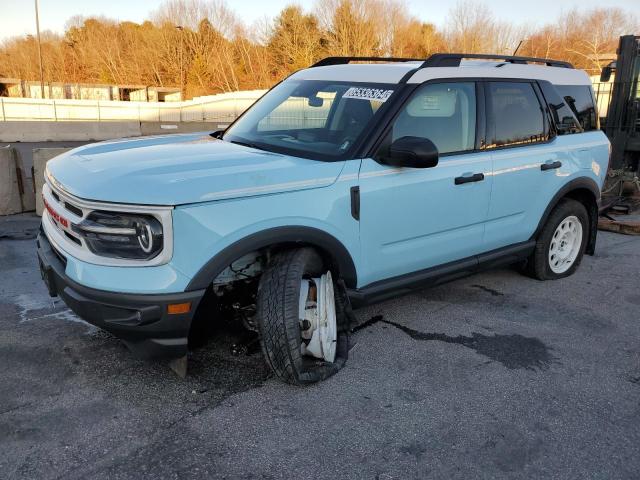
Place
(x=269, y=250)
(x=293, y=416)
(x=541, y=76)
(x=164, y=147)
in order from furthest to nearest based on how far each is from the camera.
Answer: (x=541, y=76)
(x=164, y=147)
(x=269, y=250)
(x=293, y=416)

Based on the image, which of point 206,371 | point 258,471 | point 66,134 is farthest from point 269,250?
point 66,134

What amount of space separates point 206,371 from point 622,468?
2.24 meters

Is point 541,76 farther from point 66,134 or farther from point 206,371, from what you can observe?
point 66,134

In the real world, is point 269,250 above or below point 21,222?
above

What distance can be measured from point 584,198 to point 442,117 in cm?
219

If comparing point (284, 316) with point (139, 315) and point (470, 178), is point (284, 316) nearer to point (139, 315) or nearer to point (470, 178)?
point (139, 315)

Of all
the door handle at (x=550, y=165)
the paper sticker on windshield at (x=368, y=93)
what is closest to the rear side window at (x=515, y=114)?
the door handle at (x=550, y=165)

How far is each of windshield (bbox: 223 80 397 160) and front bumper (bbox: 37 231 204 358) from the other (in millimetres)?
1261

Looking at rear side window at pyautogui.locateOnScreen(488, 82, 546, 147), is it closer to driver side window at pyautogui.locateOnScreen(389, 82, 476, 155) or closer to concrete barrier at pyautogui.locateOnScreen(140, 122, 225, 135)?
driver side window at pyautogui.locateOnScreen(389, 82, 476, 155)

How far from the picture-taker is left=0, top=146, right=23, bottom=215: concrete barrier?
23.8 ft

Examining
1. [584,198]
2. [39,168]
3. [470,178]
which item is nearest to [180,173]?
[470,178]

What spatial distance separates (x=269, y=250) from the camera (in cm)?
320

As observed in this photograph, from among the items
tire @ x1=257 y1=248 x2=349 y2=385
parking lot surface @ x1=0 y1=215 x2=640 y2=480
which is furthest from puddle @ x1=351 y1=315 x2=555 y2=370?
tire @ x1=257 y1=248 x2=349 y2=385

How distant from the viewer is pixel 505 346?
3793 millimetres
